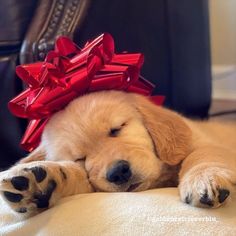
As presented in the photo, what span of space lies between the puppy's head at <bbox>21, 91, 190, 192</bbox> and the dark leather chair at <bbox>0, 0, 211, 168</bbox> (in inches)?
16.7

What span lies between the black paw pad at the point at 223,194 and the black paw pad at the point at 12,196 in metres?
0.46

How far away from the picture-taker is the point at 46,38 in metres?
1.77

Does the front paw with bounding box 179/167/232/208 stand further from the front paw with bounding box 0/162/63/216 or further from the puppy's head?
the front paw with bounding box 0/162/63/216

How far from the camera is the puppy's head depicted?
4.12 ft

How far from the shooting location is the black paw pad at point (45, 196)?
1145mm

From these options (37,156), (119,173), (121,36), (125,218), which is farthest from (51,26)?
(125,218)

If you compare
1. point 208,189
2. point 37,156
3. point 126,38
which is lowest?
point 37,156

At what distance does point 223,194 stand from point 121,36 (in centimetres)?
99

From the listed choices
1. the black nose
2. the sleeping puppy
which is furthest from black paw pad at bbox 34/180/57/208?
the black nose

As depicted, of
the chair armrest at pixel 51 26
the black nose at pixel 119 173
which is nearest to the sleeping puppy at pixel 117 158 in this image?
the black nose at pixel 119 173

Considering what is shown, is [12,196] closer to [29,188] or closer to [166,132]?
[29,188]

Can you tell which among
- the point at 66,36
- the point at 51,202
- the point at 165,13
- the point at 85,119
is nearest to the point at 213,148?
the point at 85,119

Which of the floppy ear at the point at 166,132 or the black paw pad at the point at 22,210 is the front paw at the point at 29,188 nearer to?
the black paw pad at the point at 22,210

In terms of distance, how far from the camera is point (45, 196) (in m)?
1.16
